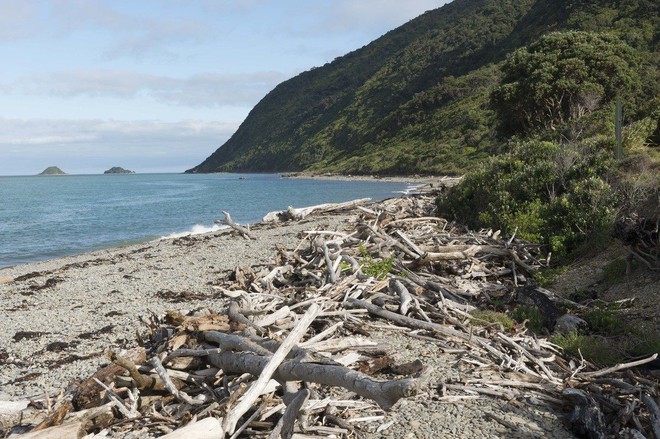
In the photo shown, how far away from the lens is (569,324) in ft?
28.3

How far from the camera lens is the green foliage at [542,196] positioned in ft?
44.8

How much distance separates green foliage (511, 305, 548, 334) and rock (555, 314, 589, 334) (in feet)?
0.72

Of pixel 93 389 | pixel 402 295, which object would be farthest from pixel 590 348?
pixel 93 389

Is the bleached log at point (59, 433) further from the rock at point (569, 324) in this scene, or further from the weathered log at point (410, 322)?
the rock at point (569, 324)

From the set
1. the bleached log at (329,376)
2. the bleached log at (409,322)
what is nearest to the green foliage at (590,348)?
the bleached log at (409,322)

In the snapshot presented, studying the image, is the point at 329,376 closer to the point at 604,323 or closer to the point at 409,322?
the point at 409,322

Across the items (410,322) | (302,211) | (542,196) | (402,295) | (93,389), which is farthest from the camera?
(302,211)

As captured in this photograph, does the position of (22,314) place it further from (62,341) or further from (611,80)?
(611,80)

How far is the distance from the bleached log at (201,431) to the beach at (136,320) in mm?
1500

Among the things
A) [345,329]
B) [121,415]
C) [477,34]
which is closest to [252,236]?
[345,329]

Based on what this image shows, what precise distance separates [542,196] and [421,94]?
8688 centimetres

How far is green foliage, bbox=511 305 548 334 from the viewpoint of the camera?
8.78 metres

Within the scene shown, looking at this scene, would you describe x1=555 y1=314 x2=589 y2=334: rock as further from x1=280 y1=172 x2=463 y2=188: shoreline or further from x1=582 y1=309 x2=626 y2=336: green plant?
x1=280 y1=172 x2=463 y2=188: shoreline

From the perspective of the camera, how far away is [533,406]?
597 cm
